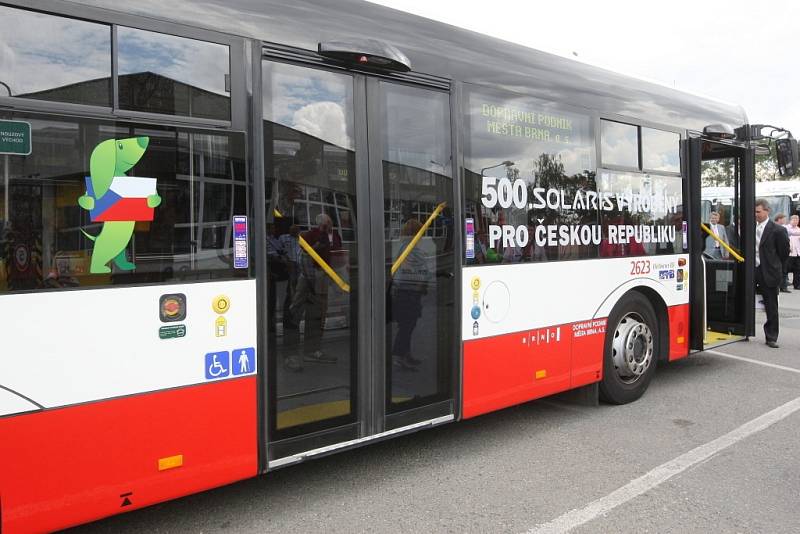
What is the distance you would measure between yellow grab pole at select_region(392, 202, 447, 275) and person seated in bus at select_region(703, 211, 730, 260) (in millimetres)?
4401

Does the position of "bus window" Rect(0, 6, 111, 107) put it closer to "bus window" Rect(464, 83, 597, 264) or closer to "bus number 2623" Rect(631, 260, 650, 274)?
"bus window" Rect(464, 83, 597, 264)

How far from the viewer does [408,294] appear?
160 inches

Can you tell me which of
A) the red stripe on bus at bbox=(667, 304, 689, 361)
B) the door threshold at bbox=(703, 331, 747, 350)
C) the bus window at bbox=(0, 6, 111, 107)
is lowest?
the door threshold at bbox=(703, 331, 747, 350)

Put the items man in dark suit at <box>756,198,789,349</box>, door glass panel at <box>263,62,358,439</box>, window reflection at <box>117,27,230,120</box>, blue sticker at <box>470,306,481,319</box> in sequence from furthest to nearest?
man in dark suit at <box>756,198,789,349</box>
blue sticker at <box>470,306,481,319</box>
door glass panel at <box>263,62,358,439</box>
window reflection at <box>117,27,230,120</box>

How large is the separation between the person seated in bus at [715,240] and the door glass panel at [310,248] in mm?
5196

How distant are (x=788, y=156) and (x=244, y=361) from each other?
20.7ft

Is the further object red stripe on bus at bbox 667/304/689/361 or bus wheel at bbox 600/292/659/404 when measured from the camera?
red stripe on bus at bbox 667/304/689/361

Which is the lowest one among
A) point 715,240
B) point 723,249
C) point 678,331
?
point 678,331

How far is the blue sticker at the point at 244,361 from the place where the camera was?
331 cm

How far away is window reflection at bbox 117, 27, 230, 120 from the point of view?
2949 mm

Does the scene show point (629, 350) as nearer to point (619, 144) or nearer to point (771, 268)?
point (619, 144)

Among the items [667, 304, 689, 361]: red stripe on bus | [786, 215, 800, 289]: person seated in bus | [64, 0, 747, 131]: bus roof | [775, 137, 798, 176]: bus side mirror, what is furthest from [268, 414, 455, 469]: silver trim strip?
[786, 215, 800, 289]: person seated in bus

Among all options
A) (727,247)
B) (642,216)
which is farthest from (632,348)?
(727,247)

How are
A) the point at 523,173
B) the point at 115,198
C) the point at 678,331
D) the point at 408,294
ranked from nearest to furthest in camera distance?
the point at 115,198, the point at 408,294, the point at 523,173, the point at 678,331
